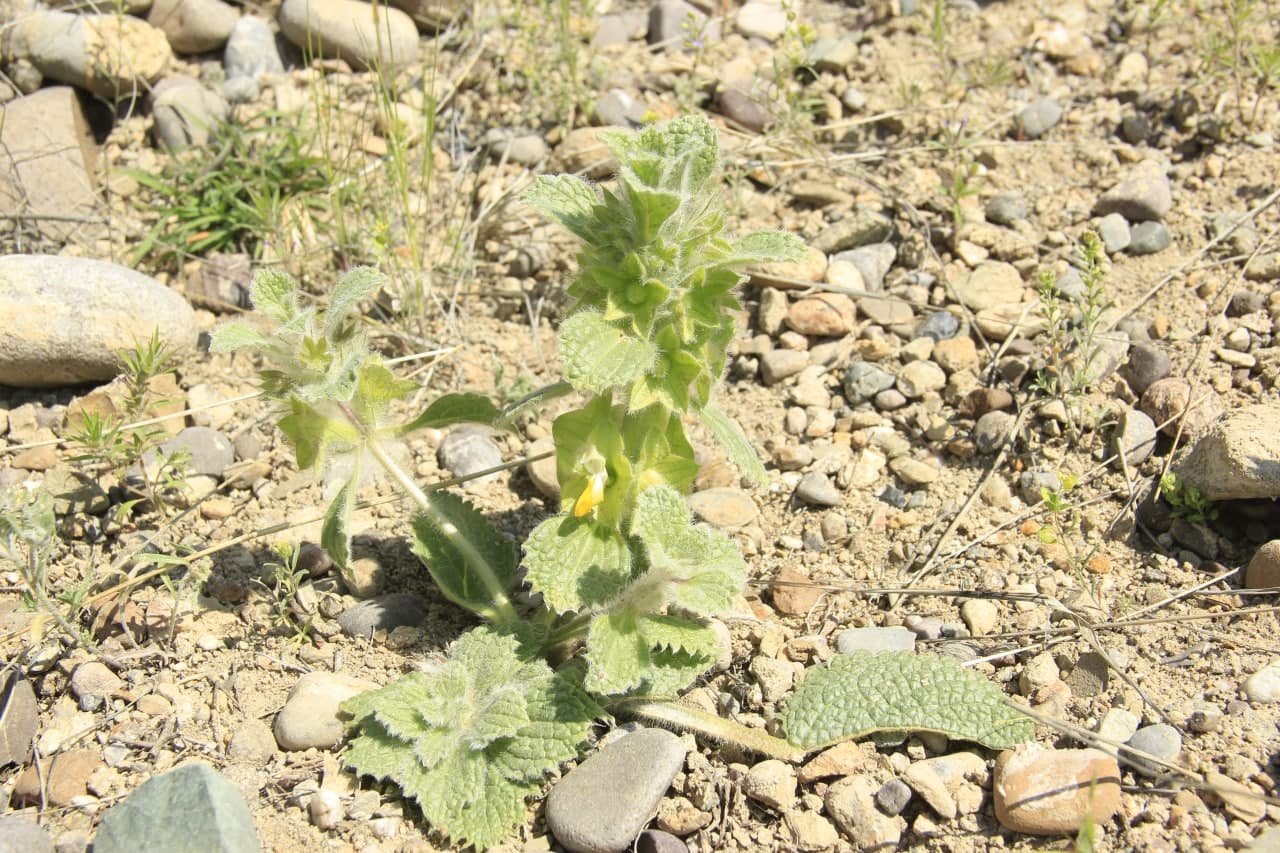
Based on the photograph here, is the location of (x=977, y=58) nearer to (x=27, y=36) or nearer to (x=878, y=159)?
(x=878, y=159)

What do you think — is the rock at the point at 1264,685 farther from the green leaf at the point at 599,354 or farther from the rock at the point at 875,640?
the green leaf at the point at 599,354

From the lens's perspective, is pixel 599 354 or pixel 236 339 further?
pixel 236 339

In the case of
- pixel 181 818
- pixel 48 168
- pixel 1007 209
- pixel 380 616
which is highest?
pixel 1007 209

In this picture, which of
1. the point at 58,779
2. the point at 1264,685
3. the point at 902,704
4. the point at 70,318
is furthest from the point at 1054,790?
the point at 70,318

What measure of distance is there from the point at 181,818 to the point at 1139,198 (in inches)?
146

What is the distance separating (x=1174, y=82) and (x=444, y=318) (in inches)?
123

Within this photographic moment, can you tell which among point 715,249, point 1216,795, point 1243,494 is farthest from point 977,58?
point 1216,795

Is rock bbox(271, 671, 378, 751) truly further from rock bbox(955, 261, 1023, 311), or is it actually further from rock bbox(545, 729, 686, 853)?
rock bbox(955, 261, 1023, 311)

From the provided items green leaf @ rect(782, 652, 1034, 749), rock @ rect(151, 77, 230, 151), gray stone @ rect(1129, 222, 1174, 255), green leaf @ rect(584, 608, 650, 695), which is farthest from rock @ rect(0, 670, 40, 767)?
gray stone @ rect(1129, 222, 1174, 255)

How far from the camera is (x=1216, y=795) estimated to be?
2.52 meters

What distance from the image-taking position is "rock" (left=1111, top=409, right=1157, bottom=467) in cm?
346

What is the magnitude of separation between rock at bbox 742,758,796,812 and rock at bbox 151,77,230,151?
3.40 m

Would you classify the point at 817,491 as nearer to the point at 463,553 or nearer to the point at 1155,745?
the point at 463,553

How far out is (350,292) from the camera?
2738 millimetres
